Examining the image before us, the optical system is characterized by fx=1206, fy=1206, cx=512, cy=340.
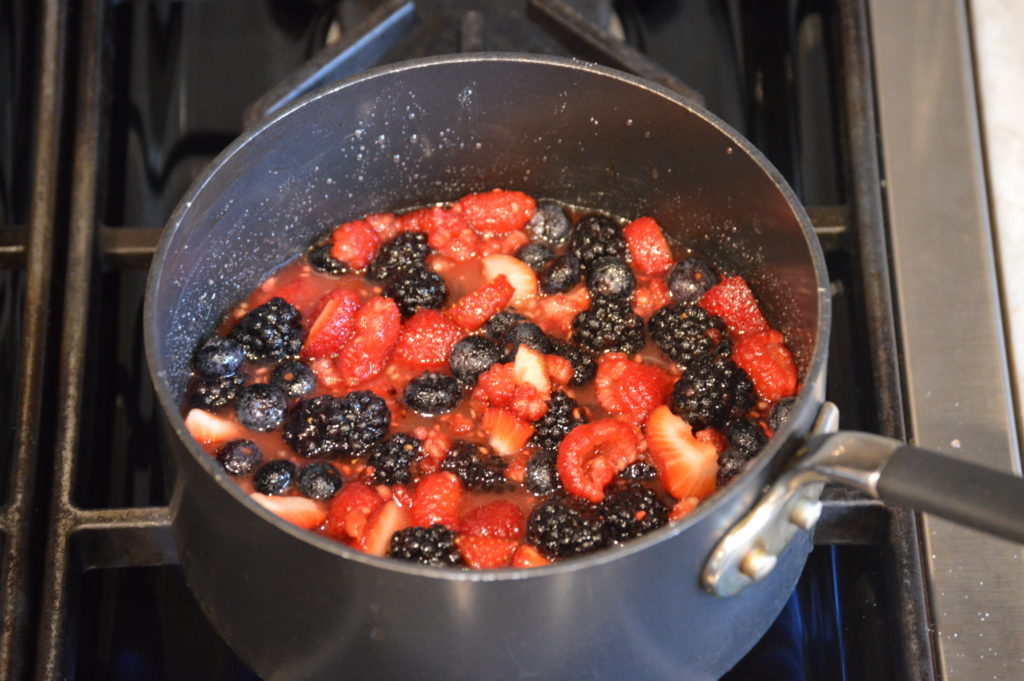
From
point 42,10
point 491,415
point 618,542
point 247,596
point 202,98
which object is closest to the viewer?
point 247,596

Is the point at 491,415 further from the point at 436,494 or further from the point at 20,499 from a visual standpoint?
the point at 20,499

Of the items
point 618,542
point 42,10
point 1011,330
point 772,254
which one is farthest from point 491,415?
point 42,10

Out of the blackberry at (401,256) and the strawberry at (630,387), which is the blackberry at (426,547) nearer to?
the strawberry at (630,387)

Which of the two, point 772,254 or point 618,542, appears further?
point 772,254

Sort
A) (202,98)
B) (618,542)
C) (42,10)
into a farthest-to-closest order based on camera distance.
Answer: (202,98) → (42,10) → (618,542)

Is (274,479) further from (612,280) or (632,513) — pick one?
(612,280)

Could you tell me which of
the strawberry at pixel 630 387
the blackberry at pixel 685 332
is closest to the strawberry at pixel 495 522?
the strawberry at pixel 630 387

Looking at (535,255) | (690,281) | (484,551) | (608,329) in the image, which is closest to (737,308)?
(690,281)
